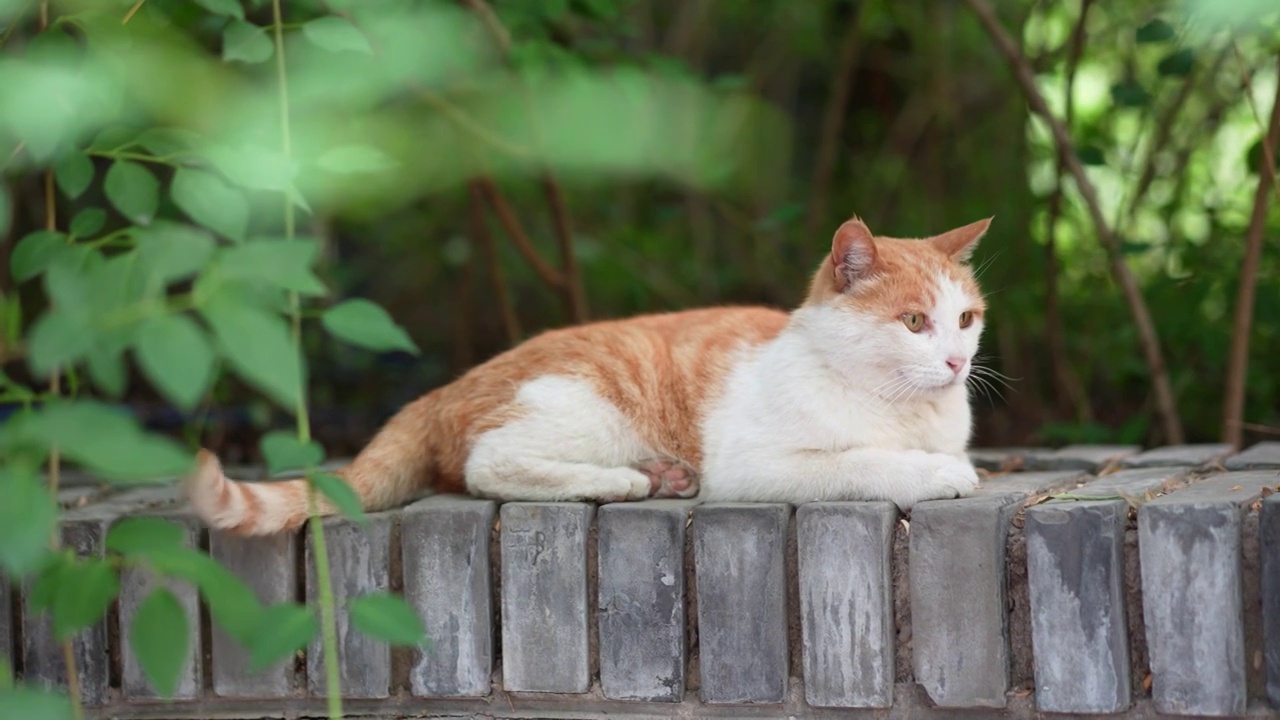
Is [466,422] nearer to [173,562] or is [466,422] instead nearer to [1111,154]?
[173,562]

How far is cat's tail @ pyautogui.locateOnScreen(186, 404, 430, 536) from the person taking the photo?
2.05 metres

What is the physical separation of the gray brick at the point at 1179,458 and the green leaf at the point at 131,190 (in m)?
2.01

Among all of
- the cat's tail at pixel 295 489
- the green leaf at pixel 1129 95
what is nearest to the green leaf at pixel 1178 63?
the green leaf at pixel 1129 95

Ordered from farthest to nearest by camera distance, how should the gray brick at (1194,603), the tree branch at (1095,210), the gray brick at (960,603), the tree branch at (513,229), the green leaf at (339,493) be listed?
the tree branch at (513,229)
the tree branch at (1095,210)
the gray brick at (960,603)
the gray brick at (1194,603)
the green leaf at (339,493)

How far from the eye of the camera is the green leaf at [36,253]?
1738mm

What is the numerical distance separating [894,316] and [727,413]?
39 cm

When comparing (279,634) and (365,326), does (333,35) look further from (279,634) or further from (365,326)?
(279,634)

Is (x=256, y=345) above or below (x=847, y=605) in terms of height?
above

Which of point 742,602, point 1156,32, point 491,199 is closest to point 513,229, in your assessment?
point 491,199

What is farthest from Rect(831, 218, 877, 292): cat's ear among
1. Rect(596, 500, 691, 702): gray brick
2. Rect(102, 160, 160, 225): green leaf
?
Rect(102, 160, 160, 225): green leaf

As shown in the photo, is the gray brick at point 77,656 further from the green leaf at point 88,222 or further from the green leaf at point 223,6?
the green leaf at point 223,6

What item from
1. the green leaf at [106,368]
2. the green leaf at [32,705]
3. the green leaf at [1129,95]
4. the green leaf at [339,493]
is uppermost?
the green leaf at [1129,95]

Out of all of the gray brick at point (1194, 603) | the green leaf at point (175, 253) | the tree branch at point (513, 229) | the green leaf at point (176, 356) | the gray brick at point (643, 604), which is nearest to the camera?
the green leaf at point (176, 356)

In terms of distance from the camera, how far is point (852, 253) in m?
2.33
